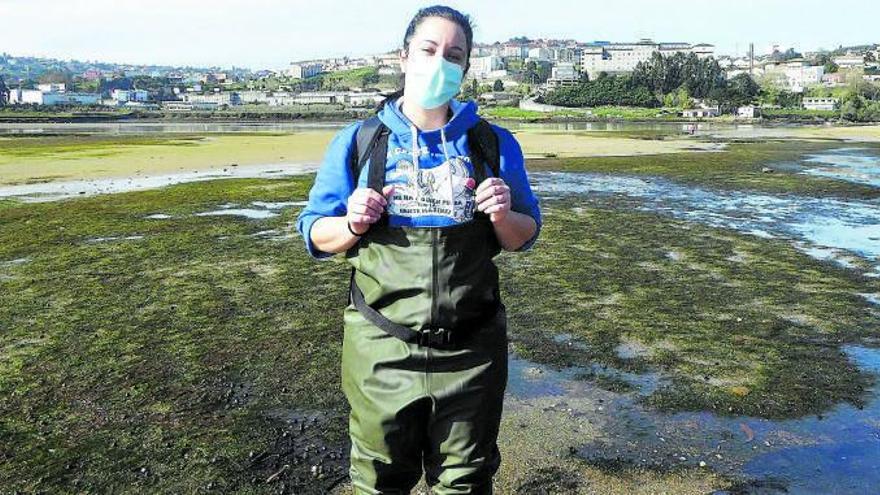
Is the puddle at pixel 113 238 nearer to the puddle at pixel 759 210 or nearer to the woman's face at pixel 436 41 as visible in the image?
the puddle at pixel 759 210

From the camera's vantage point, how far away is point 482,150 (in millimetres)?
2717

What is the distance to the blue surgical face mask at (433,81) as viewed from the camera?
8.72 ft

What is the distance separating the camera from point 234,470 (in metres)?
4.69

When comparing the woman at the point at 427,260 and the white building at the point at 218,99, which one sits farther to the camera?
the white building at the point at 218,99

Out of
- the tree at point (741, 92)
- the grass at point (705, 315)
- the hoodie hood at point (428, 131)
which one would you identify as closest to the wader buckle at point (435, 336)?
the hoodie hood at point (428, 131)

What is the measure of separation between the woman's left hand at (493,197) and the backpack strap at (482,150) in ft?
0.44

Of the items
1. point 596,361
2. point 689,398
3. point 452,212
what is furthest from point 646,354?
point 452,212

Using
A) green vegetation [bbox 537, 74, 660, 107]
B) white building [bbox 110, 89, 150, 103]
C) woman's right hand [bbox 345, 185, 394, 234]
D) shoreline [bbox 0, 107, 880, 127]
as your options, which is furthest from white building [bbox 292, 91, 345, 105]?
woman's right hand [bbox 345, 185, 394, 234]

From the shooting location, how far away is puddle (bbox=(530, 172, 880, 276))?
42.6ft

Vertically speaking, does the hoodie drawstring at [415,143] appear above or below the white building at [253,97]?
below

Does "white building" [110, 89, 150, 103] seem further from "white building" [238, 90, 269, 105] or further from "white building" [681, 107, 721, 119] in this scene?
"white building" [681, 107, 721, 119]

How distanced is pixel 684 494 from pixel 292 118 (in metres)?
115

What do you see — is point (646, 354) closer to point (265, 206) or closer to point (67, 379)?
point (67, 379)

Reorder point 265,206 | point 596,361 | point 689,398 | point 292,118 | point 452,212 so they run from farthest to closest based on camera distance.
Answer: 1. point 292,118
2. point 265,206
3. point 596,361
4. point 689,398
5. point 452,212
